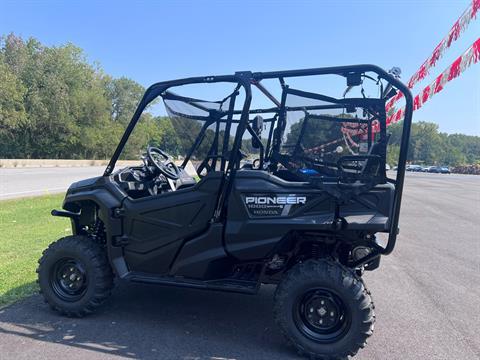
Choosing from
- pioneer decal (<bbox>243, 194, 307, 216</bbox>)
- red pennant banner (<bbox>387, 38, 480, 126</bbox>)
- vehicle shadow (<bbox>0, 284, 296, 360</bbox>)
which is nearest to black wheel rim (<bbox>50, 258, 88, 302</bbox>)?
vehicle shadow (<bbox>0, 284, 296, 360</bbox>)

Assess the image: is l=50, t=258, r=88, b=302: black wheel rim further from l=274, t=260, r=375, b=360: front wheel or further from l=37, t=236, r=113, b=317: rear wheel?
l=274, t=260, r=375, b=360: front wheel

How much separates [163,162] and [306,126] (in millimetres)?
1735

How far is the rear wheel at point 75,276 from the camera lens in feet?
12.6

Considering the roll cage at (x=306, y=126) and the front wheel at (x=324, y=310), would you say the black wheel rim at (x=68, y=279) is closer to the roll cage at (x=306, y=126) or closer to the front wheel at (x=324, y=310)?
the roll cage at (x=306, y=126)

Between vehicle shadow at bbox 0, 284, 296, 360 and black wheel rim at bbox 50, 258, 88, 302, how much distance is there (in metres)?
0.22

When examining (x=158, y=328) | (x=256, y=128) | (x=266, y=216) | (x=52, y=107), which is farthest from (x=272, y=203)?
(x=52, y=107)

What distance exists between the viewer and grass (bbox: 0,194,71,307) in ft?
14.9

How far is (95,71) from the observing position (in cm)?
6062

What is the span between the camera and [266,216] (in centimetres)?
346

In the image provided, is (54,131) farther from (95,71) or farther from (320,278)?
(320,278)

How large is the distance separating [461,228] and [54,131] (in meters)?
50.1

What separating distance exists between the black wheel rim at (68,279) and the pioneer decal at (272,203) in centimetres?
179

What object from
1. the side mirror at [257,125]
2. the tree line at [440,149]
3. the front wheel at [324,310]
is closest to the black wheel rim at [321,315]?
the front wheel at [324,310]

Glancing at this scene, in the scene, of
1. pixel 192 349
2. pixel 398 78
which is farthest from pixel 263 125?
pixel 192 349
